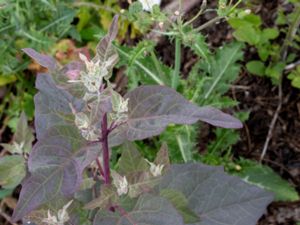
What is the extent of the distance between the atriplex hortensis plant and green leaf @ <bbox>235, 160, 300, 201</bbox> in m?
0.72

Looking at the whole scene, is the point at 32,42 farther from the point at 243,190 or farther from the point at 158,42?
the point at 243,190

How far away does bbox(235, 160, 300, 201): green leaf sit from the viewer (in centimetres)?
187

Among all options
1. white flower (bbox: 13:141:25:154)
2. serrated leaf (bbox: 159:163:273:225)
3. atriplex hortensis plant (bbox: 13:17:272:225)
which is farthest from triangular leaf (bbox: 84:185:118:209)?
white flower (bbox: 13:141:25:154)

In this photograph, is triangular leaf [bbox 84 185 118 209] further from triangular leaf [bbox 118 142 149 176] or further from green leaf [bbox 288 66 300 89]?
green leaf [bbox 288 66 300 89]

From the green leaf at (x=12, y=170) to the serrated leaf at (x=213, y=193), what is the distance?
1.09 feet

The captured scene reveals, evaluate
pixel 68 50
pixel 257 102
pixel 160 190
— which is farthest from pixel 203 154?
pixel 160 190

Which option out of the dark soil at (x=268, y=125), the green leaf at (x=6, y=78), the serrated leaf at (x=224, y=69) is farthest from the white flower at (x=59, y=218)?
the green leaf at (x=6, y=78)

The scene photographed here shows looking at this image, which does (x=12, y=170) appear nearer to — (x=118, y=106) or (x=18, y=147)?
(x=18, y=147)

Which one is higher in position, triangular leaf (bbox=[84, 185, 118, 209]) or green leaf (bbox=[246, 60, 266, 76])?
triangular leaf (bbox=[84, 185, 118, 209])

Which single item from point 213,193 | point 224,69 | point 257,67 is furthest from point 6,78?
point 213,193

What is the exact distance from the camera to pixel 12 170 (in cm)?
128

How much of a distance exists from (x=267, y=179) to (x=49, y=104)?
98cm

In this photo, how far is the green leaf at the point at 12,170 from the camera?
1.27 m

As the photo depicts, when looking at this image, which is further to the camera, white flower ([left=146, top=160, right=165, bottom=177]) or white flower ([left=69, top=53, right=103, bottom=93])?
white flower ([left=146, top=160, right=165, bottom=177])
